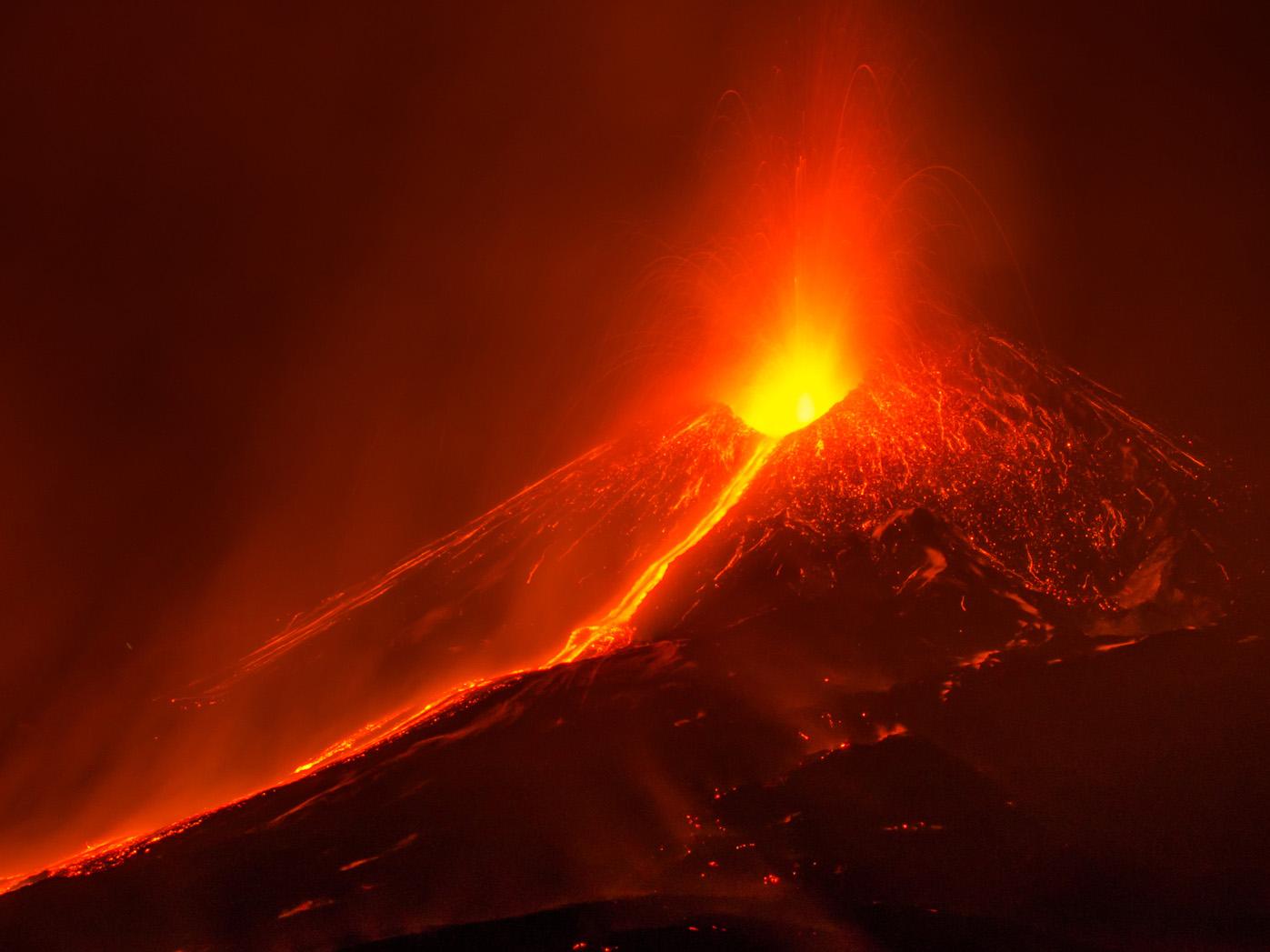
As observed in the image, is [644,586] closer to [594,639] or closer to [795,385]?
[594,639]

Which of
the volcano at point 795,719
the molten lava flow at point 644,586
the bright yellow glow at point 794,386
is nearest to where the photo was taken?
the volcano at point 795,719

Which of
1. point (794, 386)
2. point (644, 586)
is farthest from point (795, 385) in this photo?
point (644, 586)

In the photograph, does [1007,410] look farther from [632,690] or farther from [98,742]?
[98,742]

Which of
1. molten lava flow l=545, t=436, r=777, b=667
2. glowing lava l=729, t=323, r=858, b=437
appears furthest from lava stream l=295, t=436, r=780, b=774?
glowing lava l=729, t=323, r=858, b=437

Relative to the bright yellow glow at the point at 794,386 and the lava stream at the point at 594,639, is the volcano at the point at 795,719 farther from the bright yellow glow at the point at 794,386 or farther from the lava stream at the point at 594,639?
the bright yellow glow at the point at 794,386

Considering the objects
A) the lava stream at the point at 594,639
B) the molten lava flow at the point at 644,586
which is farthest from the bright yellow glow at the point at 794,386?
the lava stream at the point at 594,639

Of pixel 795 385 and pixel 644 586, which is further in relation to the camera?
pixel 795 385
